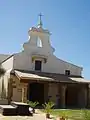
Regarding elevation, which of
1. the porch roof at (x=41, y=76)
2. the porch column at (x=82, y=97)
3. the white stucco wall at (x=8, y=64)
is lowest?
the porch column at (x=82, y=97)

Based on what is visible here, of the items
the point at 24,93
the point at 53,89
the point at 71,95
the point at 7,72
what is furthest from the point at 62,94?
the point at 7,72

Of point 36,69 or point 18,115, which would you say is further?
point 36,69

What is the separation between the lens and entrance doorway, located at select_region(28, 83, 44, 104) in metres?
33.1

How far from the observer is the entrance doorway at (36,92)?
1302 inches

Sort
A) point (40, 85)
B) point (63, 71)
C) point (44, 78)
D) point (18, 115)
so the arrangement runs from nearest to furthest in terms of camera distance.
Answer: point (18, 115)
point (44, 78)
point (40, 85)
point (63, 71)

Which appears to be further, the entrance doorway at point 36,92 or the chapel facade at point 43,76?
the entrance doorway at point 36,92

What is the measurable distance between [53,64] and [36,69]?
2.39m

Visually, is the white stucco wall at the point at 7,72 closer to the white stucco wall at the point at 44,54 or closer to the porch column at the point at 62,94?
the white stucco wall at the point at 44,54

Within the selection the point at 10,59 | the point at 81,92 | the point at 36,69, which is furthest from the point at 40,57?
the point at 81,92

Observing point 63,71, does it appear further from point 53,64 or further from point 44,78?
point 44,78

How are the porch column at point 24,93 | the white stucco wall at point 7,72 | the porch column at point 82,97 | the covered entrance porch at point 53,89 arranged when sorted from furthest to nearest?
the porch column at point 82,97
the white stucco wall at point 7,72
the covered entrance porch at point 53,89
the porch column at point 24,93

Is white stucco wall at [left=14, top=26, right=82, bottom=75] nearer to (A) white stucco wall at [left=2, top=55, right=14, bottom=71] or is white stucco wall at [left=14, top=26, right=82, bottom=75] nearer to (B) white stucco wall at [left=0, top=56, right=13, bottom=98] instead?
(A) white stucco wall at [left=2, top=55, right=14, bottom=71]

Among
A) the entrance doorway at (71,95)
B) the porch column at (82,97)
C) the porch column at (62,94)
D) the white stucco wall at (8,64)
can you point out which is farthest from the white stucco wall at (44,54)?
the porch column at (62,94)

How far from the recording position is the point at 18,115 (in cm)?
1977
